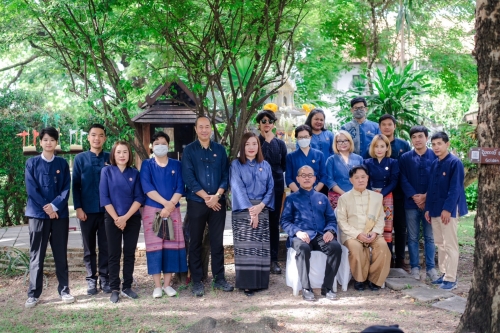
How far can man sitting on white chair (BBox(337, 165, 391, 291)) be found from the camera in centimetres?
595

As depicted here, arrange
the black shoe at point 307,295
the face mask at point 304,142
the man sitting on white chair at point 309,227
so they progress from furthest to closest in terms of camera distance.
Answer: the face mask at point 304,142 → the man sitting on white chair at point 309,227 → the black shoe at point 307,295

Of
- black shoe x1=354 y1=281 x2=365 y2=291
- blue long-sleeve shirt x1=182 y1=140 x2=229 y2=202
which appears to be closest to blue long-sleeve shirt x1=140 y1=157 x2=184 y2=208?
blue long-sleeve shirt x1=182 y1=140 x2=229 y2=202

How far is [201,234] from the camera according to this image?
600cm

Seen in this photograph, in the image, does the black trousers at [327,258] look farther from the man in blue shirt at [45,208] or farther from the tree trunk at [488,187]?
the man in blue shirt at [45,208]

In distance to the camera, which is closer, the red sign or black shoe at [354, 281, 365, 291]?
the red sign

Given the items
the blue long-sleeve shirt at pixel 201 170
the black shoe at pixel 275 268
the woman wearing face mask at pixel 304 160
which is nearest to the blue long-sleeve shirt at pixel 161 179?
the blue long-sleeve shirt at pixel 201 170

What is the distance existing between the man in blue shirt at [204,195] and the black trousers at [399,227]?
87.4 inches

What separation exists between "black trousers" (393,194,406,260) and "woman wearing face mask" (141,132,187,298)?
2719 millimetres

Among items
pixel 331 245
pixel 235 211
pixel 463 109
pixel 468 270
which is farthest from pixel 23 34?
pixel 463 109

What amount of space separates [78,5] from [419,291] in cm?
507

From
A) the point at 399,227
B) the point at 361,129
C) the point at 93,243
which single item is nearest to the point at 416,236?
the point at 399,227

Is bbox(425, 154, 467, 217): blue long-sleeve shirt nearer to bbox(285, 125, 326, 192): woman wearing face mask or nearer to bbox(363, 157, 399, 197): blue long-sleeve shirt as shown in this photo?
bbox(363, 157, 399, 197): blue long-sleeve shirt

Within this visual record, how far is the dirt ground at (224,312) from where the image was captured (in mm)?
4738

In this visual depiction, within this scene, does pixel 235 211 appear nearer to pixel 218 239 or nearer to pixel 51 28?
pixel 218 239
